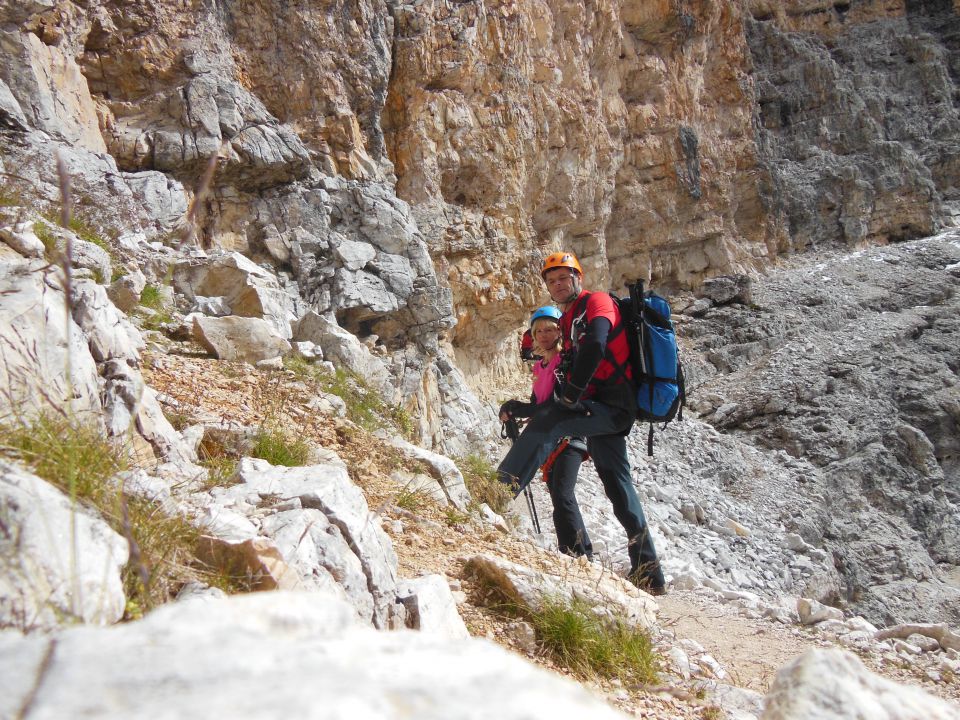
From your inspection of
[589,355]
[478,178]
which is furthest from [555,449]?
[478,178]

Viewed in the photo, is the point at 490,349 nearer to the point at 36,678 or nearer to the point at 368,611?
the point at 368,611

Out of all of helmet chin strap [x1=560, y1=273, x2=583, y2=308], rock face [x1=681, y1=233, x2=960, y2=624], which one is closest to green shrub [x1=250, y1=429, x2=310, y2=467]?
helmet chin strap [x1=560, y1=273, x2=583, y2=308]

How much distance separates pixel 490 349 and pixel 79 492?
11.5 metres

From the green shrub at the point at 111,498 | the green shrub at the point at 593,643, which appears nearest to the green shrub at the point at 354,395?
the green shrub at the point at 593,643

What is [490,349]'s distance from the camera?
12961mm

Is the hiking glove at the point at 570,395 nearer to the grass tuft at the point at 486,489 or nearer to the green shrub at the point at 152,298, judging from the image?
the grass tuft at the point at 486,489

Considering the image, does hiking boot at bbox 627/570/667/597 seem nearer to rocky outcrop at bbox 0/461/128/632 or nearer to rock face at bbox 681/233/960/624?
rocky outcrop at bbox 0/461/128/632

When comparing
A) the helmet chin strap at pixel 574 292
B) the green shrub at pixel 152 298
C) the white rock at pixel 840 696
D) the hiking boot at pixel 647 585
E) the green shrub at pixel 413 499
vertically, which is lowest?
the hiking boot at pixel 647 585

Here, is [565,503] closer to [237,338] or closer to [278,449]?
[278,449]

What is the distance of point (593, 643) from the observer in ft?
7.02

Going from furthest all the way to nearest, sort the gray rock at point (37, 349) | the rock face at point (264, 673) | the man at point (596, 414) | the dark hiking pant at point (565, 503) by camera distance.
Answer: the dark hiking pant at point (565, 503), the man at point (596, 414), the gray rock at point (37, 349), the rock face at point (264, 673)

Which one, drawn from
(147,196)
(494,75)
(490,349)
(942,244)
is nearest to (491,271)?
(490,349)

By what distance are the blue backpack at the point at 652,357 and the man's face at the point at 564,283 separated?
0.35 m

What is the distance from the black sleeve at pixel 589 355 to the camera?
3844 millimetres
